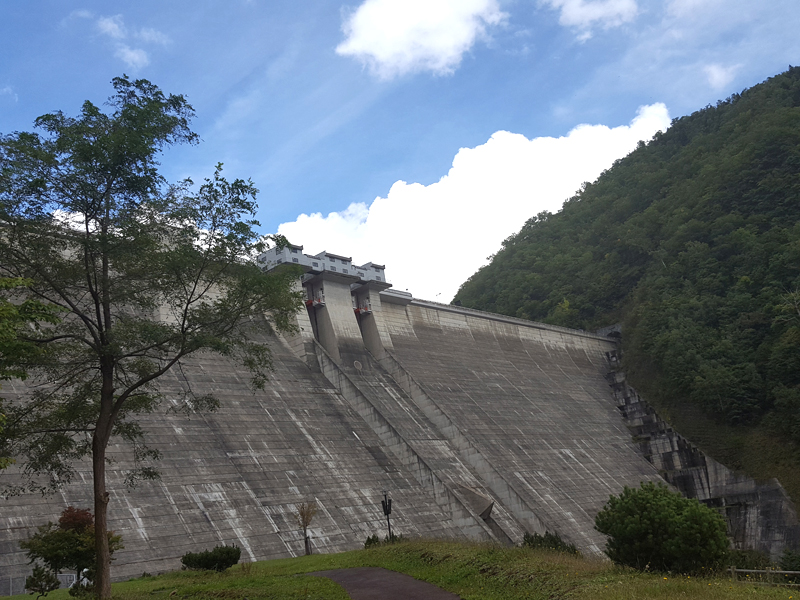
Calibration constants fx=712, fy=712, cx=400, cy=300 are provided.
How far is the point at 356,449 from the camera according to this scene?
1069 inches

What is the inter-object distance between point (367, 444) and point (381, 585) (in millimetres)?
14477

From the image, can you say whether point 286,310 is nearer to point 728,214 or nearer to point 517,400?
point 517,400

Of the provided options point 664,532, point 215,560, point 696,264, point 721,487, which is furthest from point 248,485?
point 696,264

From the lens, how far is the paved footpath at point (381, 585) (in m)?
12.3

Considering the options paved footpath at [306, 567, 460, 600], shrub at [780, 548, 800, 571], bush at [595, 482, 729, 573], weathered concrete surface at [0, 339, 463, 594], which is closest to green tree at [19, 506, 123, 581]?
weathered concrete surface at [0, 339, 463, 594]

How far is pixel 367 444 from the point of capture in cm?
2798

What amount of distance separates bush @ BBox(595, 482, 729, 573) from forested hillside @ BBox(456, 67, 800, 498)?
30.5 meters

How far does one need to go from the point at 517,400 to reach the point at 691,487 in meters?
10.5

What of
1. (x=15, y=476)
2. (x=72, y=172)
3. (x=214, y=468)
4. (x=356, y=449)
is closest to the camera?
(x=72, y=172)

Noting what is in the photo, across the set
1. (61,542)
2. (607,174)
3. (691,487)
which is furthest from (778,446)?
(607,174)

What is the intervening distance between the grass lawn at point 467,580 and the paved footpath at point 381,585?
0.83 ft

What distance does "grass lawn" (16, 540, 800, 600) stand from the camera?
9.93 metres

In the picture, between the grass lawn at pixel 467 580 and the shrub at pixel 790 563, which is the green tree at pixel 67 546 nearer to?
the grass lawn at pixel 467 580

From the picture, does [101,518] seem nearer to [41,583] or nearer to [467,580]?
[41,583]
